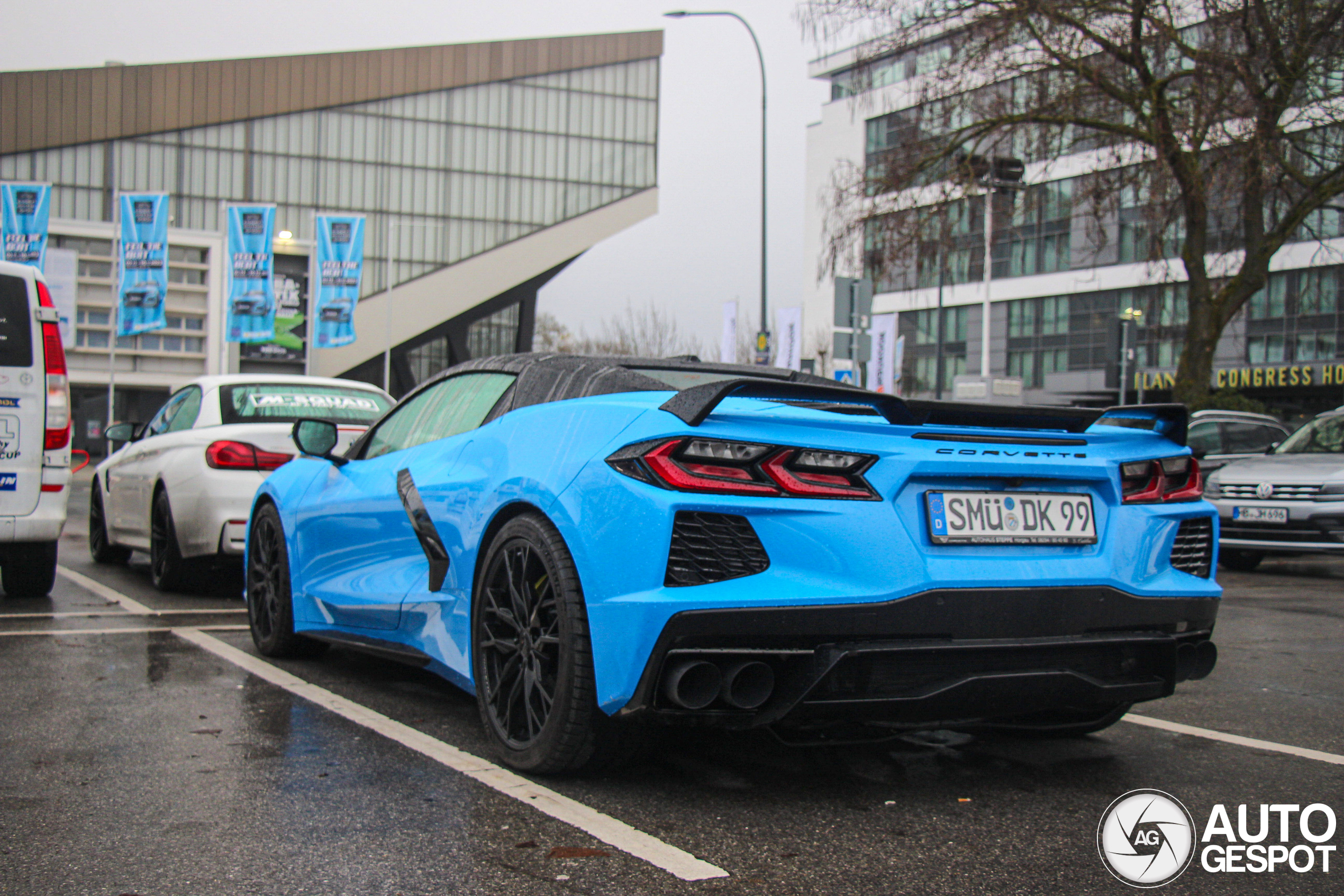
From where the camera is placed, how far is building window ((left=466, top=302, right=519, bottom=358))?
70.6m

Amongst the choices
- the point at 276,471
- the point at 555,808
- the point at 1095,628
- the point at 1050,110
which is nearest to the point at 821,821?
the point at 555,808

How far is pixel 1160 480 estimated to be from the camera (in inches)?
145

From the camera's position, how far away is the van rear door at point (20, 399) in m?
7.18

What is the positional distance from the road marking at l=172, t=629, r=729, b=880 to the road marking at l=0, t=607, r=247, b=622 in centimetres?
200

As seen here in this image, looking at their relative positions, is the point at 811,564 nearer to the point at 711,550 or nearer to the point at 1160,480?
the point at 711,550

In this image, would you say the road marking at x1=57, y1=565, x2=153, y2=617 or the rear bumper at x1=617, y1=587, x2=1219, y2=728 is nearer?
the rear bumper at x1=617, y1=587, x2=1219, y2=728

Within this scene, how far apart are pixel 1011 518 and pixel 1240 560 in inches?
400

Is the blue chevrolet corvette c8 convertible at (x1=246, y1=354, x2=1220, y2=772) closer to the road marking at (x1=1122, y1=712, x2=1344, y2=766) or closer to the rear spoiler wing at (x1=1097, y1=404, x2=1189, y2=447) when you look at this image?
the rear spoiler wing at (x1=1097, y1=404, x2=1189, y2=447)

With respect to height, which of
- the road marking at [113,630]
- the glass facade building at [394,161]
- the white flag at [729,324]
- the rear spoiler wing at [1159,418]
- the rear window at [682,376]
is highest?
the glass facade building at [394,161]

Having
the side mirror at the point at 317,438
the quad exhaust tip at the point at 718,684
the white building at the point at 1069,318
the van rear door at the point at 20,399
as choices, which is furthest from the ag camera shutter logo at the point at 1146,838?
the white building at the point at 1069,318

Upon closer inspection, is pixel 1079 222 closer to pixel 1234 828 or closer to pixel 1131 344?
pixel 1131 344

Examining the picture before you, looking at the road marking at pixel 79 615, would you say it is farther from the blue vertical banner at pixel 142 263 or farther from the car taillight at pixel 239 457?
the blue vertical banner at pixel 142 263

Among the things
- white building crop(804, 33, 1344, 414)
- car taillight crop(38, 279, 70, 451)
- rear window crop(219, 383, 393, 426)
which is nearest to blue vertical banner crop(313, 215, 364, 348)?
white building crop(804, 33, 1344, 414)

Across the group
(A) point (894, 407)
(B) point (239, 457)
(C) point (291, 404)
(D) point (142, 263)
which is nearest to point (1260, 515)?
(C) point (291, 404)
